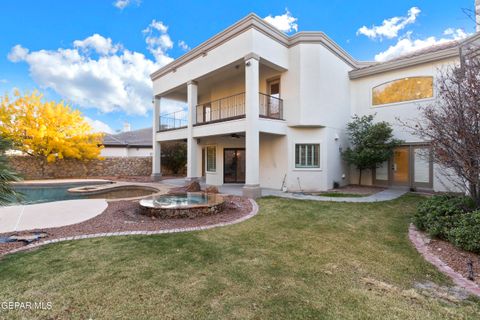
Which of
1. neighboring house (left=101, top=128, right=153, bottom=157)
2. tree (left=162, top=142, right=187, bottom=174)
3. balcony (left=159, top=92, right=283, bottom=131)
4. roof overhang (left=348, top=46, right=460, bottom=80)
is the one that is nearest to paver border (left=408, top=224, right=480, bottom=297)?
balcony (left=159, top=92, right=283, bottom=131)

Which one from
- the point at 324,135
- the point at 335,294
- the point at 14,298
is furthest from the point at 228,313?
the point at 324,135

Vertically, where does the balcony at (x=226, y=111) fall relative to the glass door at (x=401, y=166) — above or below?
above

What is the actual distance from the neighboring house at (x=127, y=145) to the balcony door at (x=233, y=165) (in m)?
16.1

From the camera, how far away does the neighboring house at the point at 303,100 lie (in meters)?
11.0

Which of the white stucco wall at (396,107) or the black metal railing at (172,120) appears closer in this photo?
the white stucco wall at (396,107)

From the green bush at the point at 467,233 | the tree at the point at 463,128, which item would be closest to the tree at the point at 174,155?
the tree at the point at 463,128

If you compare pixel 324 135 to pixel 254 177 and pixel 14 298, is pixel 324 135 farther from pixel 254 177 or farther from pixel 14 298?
pixel 14 298

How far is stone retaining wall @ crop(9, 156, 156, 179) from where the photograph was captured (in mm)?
18281

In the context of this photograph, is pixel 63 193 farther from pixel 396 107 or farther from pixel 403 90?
pixel 403 90

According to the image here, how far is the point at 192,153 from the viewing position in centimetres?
1411

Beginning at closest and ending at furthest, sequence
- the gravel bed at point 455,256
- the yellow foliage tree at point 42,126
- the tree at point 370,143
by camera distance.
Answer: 1. the gravel bed at point 455,256
2. the tree at point 370,143
3. the yellow foliage tree at point 42,126

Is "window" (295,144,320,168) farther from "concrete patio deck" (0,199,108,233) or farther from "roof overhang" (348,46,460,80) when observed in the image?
"concrete patio deck" (0,199,108,233)

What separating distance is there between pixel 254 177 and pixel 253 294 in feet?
24.7

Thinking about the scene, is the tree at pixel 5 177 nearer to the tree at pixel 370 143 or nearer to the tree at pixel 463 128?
the tree at pixel 463 128
